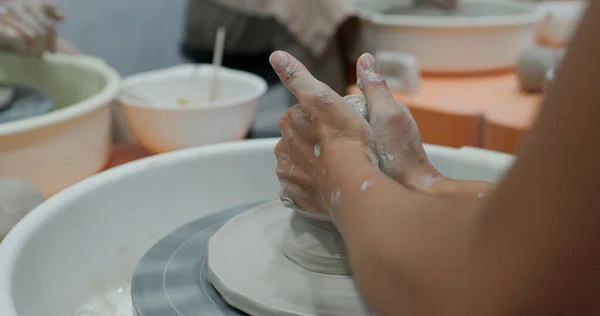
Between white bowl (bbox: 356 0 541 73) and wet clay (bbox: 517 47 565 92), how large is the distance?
0.21m

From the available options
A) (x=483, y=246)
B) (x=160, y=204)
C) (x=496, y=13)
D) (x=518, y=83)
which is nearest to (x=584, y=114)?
(x=483, y=246)

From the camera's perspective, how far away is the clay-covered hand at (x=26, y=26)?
1.74m

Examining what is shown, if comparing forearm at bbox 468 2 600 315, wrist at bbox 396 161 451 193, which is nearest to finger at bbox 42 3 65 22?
wrist at bbox 396 161 451 193

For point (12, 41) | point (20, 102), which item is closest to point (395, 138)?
point (20, 102)

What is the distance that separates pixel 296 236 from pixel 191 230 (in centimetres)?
27

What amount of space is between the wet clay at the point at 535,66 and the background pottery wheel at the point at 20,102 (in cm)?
147

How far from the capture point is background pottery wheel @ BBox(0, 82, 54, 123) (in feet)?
4.92

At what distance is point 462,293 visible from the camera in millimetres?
474

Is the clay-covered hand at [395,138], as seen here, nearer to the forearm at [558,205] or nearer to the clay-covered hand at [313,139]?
the clay-covered hand at [313,139]

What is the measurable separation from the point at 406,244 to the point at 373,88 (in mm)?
362

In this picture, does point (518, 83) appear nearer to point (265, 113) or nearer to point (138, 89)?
point (265, 113)

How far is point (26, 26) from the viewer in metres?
1.74

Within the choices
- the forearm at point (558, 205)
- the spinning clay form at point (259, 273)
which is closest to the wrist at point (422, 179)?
the spinning clay form at point (259, 273)

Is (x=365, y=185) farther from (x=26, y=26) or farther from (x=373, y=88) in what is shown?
(x=26, y=26)
